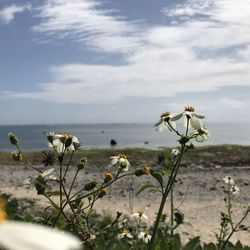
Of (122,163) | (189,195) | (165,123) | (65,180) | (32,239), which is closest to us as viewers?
(32,239)

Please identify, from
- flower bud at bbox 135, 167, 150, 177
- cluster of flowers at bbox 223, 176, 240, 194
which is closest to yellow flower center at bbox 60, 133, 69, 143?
flower bud at bbox 135, 167, 150, 177

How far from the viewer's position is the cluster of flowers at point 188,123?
10.2 feet

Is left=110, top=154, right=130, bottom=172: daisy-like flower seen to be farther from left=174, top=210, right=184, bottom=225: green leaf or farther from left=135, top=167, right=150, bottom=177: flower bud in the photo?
left=174, top=210, right=184, bottom=225: green leaf

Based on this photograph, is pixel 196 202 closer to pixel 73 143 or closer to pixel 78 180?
pixel 78 180

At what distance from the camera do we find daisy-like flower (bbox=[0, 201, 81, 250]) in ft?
2.21

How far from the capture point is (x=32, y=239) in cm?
69

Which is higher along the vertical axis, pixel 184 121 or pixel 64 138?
pixel 184 121

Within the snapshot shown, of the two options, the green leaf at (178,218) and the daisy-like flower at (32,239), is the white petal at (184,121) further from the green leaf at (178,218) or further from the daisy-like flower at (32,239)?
the daisy-like flower at (32,239)

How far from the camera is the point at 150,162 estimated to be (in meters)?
Result: 29.4

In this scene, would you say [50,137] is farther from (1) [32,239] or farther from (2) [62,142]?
(1) [32,239]

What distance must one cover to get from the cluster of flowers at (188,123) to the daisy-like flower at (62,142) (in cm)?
60

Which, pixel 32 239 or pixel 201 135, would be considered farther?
pixel 201 135

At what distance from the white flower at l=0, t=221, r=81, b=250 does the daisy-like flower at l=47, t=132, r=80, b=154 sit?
7.03ft

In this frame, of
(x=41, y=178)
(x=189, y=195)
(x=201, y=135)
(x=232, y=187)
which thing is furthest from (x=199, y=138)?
(x=189, y=195)
